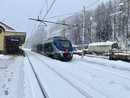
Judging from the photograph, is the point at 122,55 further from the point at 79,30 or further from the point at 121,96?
the point at 79,30

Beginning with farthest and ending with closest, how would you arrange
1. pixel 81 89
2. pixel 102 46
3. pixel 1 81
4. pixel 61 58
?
pixel 102 46 → pixel 61 58 → pixel 1 81 → pixel 81 89

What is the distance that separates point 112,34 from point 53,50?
65407 millimetres

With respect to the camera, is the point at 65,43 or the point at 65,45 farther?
the point at 65,43

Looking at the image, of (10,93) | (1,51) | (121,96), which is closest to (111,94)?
(121,96)

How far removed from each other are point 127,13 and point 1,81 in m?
85.3

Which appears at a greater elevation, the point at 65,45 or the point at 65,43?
the point at 65,43

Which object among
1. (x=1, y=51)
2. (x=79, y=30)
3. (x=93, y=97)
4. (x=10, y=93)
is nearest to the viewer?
(x=93, y=97)

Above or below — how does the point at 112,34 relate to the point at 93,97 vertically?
above

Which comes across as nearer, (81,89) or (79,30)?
(81,89)

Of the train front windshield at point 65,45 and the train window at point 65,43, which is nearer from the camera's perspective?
the train front windshield at point 65,45

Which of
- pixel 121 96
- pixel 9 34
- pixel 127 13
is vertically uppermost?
pixel 127 13

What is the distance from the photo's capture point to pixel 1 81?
14.5 metres

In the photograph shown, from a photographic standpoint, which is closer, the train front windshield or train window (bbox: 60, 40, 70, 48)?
the train front windshield

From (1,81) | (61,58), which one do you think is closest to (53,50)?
(61,58)
